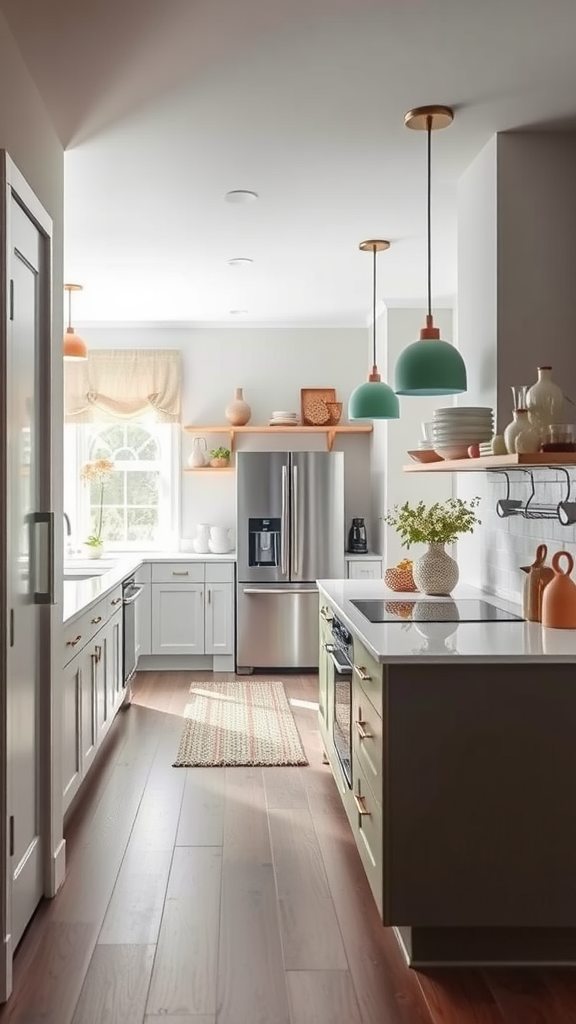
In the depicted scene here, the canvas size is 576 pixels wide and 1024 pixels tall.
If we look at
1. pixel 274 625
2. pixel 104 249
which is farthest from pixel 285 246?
pixel 274 625

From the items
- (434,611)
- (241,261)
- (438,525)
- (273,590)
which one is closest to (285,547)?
(273,590)

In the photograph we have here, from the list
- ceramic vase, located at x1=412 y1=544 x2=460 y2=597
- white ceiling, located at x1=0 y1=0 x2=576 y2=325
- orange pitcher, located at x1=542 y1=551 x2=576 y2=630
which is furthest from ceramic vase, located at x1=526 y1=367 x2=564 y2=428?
ceramic vase, located at x1=412 y1=544 x2=460 y2=597

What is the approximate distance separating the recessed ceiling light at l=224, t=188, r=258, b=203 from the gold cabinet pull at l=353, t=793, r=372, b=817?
2610 millimetres

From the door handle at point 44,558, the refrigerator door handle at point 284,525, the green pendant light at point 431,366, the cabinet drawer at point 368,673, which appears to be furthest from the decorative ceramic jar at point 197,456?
the door handle at point 44,558

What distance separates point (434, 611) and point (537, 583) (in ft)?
1.64

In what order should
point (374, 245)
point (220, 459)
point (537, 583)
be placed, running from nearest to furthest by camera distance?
point (537, 583) < point (374, 245) < point (220, 459)

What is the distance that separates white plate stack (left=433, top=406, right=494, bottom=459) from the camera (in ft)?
10.9

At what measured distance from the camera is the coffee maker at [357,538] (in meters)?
6.93

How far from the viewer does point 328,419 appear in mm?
7129

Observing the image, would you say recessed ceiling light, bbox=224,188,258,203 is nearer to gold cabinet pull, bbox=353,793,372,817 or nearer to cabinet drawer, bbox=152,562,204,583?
gold cabinet pull, bbox=353,793,372,817

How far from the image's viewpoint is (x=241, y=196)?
400 cm

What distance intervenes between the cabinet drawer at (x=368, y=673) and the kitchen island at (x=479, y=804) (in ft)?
0.18

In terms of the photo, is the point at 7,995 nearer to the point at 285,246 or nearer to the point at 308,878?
the point at 308,878

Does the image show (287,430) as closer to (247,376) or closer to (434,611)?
(247,376)
